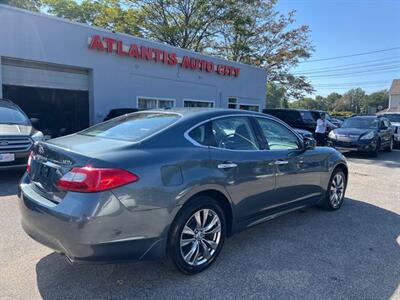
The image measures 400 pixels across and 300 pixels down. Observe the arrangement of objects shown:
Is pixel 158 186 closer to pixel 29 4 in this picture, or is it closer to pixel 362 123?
pixel 362 123

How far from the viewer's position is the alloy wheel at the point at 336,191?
5.24 metres

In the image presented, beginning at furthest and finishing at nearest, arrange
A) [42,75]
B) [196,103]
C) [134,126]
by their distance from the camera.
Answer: [196,103] → [42,75] → [134,126]

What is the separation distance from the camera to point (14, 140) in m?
6.43

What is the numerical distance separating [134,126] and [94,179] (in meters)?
1.09

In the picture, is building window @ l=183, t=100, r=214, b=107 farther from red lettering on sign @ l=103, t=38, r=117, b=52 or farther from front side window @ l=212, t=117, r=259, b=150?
front side window @ l=212, t=117, r=259, b=150

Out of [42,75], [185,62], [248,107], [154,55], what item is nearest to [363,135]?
[185,62]

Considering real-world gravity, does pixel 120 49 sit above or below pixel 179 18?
below

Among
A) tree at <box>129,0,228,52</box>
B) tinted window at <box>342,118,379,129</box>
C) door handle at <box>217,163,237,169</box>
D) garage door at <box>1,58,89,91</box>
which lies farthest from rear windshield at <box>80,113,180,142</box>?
tree at <box>129,0,228,52</box>

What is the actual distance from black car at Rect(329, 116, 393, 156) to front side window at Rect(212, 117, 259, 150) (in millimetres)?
9989

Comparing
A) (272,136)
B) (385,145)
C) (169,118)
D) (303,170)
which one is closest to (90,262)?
(169,118)

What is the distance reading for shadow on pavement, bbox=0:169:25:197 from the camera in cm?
581

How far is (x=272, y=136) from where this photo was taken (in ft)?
13.7

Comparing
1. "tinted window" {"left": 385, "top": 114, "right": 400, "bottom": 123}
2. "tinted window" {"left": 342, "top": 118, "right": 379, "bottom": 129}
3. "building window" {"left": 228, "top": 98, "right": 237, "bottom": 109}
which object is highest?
"building window" {"left": 228, "top": 98, "right": 237, "bottom": 109}

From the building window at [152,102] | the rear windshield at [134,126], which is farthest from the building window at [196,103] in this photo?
the rear windshield at [134,126]
